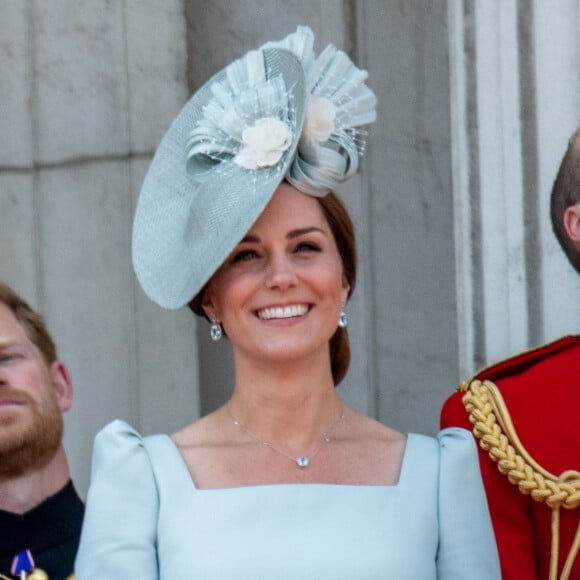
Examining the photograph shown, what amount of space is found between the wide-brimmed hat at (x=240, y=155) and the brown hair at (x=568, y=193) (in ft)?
1.31

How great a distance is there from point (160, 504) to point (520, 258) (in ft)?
4.20

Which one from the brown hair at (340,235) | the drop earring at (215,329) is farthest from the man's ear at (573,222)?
the drop earring at (215,329)

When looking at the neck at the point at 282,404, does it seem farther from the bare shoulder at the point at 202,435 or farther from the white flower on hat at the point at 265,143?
the white flower on hat at the point at 265,143

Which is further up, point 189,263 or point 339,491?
point 189,263

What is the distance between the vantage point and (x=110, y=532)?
2.87 m

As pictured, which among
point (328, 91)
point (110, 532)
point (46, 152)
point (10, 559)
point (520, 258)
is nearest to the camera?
point (110, 532)

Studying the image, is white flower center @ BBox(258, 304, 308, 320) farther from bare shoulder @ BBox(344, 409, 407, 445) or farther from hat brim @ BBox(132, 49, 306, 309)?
bare shoulder @ BBox(344, 409, 407, 445)

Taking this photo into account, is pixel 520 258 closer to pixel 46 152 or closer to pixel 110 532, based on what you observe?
pixel 46 152

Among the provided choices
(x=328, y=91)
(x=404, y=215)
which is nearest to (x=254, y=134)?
(x=328, y=91)

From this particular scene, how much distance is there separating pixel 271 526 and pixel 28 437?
0.69m

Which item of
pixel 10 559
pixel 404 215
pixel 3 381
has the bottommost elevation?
pixel 10 559

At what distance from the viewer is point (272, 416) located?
9.95 ft

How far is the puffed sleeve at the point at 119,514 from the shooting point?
9.36 feet

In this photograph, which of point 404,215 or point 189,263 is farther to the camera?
point 404,215
